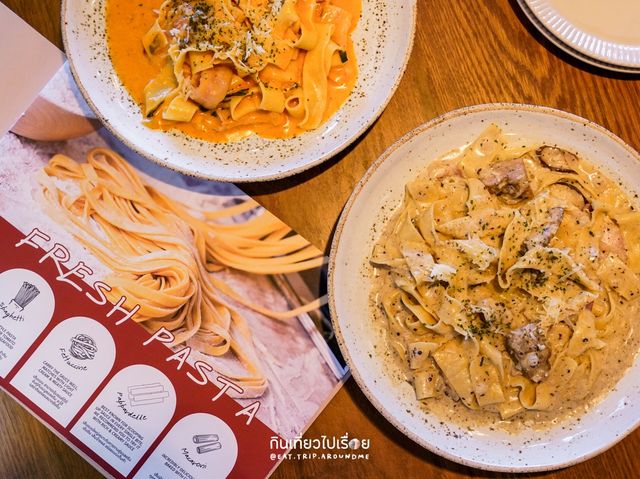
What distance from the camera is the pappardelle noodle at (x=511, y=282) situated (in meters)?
2.62

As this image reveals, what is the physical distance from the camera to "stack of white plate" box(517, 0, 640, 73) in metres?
2.79

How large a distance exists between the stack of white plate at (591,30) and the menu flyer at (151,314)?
65.7 inches

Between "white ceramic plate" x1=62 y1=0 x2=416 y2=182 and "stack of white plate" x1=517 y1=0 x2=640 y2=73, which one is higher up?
"white ceramic plate" x1=62 y1=0 x2=416 y2=182

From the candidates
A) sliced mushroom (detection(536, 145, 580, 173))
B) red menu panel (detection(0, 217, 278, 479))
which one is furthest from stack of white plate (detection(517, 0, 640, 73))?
red menu panel (detection(0, 217, 278, 479))

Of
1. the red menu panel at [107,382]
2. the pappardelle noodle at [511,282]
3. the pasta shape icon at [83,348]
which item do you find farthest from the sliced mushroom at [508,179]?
the pasta shape icon at [83,348]

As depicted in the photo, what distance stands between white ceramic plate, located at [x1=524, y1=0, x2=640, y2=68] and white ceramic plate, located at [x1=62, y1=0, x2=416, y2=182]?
0.70m

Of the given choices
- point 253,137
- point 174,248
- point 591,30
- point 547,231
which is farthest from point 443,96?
point 174,248

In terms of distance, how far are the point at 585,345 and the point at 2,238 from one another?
9.96 ft

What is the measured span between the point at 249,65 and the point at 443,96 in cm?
104

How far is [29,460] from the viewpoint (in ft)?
9.73

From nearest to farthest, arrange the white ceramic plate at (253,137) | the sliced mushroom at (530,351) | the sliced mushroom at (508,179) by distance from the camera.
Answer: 1. the sliced mushroom at (530,351)
2. the sliced mushroom at (508,179)
3. the white ceramic plate at (253,137)

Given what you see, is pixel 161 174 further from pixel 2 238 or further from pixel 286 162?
pixel 2 238

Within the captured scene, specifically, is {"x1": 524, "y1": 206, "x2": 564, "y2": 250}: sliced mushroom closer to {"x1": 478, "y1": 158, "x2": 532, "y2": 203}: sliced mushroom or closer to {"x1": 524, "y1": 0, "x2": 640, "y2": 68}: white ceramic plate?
{"x1": 478, "y1": 158, "x2": 532, "y2": 203}: sliced mushroom

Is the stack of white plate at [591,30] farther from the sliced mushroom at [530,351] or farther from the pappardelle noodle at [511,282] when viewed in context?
the sliced mushroom at [530,351]
